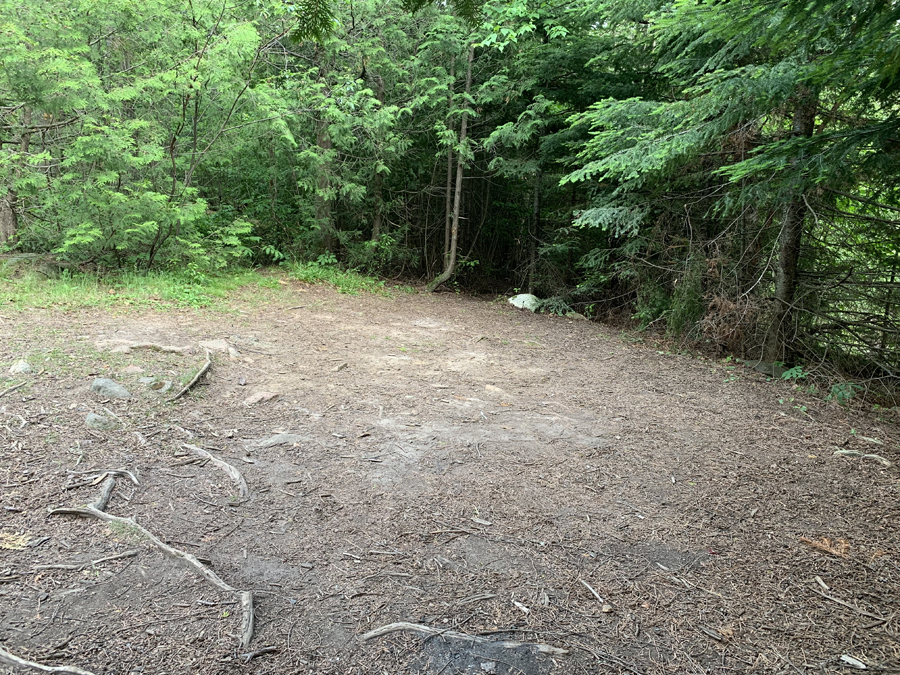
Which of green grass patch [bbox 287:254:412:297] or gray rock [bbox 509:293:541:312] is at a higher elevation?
green grass patch [bbox 287:254:412:297]

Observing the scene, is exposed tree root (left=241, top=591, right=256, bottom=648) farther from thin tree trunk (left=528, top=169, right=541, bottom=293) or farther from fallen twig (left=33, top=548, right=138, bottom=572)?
thin tree trunk (left=528, top=169, right=541, bottom=293)

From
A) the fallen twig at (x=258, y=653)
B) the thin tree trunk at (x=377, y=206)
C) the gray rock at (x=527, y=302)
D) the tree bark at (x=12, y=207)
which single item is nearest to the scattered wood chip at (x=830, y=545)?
the fallen twig at (x=258, y=653)

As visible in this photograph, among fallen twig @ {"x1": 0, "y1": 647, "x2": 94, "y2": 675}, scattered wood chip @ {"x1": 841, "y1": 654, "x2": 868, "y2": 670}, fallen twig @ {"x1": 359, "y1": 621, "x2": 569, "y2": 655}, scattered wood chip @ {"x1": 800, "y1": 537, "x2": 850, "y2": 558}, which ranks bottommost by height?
fallen twig @ {"x1": 359, "y1": 621, "x2": 569, "y2": 655}

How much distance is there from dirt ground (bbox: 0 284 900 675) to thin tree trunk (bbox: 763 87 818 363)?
4.72 feet

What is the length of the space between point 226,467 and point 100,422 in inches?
Result: 43.6

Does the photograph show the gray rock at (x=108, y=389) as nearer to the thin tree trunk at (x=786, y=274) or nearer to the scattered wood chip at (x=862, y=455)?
the scattered wood chip at (x=862, y=455)

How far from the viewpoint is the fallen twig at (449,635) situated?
6.51ft

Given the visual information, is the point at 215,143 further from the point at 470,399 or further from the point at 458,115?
the point at 470,399

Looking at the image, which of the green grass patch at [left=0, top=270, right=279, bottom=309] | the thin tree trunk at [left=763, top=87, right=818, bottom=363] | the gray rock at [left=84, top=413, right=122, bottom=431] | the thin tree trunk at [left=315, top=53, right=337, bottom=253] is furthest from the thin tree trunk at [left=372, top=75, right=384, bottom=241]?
the gray rock at [left=84, top=413, right=122, bottom=431]

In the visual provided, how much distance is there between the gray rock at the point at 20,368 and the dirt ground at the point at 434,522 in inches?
2.4

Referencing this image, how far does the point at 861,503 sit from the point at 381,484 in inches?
123

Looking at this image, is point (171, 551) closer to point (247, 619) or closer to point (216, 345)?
point (247, 619)

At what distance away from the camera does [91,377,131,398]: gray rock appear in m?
4.05

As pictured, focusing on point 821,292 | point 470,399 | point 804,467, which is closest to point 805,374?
point 821,292
